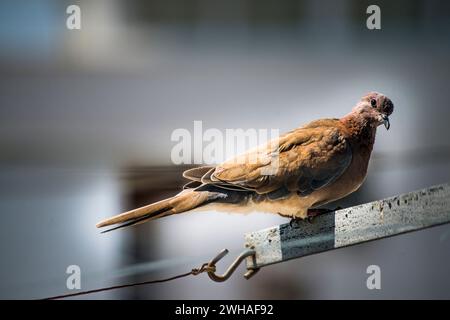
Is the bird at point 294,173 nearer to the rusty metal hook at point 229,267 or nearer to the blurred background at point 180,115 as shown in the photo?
the blurred background at point 180,115

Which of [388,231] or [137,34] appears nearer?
[388,231]

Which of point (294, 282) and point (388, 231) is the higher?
point (388, 231)

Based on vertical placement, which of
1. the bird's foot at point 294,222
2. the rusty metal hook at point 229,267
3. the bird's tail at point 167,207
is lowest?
the rusty metal hook at point 229,267

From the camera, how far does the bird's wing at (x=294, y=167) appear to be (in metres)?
2.35

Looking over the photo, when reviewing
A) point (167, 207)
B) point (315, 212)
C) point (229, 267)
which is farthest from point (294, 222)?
point (167, 207)

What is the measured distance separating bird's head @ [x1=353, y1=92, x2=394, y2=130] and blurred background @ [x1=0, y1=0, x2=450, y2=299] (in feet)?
0.12

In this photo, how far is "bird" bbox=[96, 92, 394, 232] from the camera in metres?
2.36

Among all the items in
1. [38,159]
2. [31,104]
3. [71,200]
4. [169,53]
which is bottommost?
[71,200]

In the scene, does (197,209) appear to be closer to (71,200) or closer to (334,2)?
(71,200)

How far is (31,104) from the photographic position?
2.59 m

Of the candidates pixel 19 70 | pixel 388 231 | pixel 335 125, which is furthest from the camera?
pixel 19 70

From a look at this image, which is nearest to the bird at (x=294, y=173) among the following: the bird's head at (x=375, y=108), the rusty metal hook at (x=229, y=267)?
the bird's head at (x=375, y=108)

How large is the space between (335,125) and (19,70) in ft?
4.24
